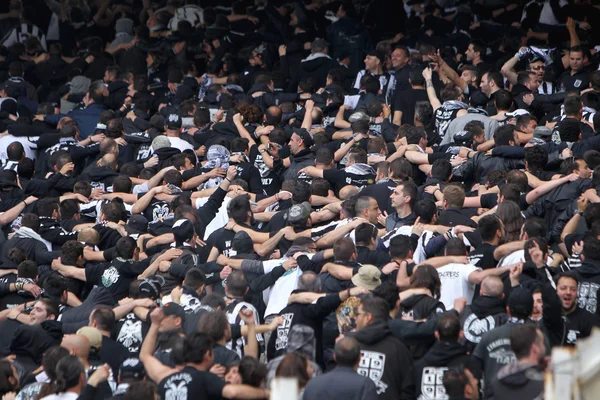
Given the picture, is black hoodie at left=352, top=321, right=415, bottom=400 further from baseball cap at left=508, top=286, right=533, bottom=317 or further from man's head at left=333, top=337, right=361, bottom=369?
baseball cap at left=508, top=286, right=533, bottom=317

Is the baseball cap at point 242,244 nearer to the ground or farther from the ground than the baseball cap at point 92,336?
nearer to the ground

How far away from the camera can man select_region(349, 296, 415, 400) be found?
8.37 metres

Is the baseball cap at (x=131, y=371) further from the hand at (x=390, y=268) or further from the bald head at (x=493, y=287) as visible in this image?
the bald head at (x=493, y=287)

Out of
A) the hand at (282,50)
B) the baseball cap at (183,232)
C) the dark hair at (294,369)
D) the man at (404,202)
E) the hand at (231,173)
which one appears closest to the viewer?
the dark hair at (294,369)

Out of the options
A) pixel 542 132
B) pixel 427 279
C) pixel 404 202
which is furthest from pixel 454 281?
pixel 542 132

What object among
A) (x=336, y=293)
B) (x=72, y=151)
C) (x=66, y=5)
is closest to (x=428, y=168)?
(x=336, y=293)

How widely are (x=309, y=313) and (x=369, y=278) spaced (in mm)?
586

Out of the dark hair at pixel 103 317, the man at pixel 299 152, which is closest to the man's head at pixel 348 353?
the dark hair at pixel 103 317

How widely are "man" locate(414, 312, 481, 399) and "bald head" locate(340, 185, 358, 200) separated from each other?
3.75m

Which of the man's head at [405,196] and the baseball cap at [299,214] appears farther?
the baseball cap at [299,214]

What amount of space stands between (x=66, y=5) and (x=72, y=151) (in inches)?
302

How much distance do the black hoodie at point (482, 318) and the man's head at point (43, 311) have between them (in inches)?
144

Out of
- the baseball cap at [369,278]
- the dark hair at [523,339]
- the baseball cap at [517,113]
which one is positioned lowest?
the baseball cap at [517,113]

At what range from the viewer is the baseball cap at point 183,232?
442 inches
